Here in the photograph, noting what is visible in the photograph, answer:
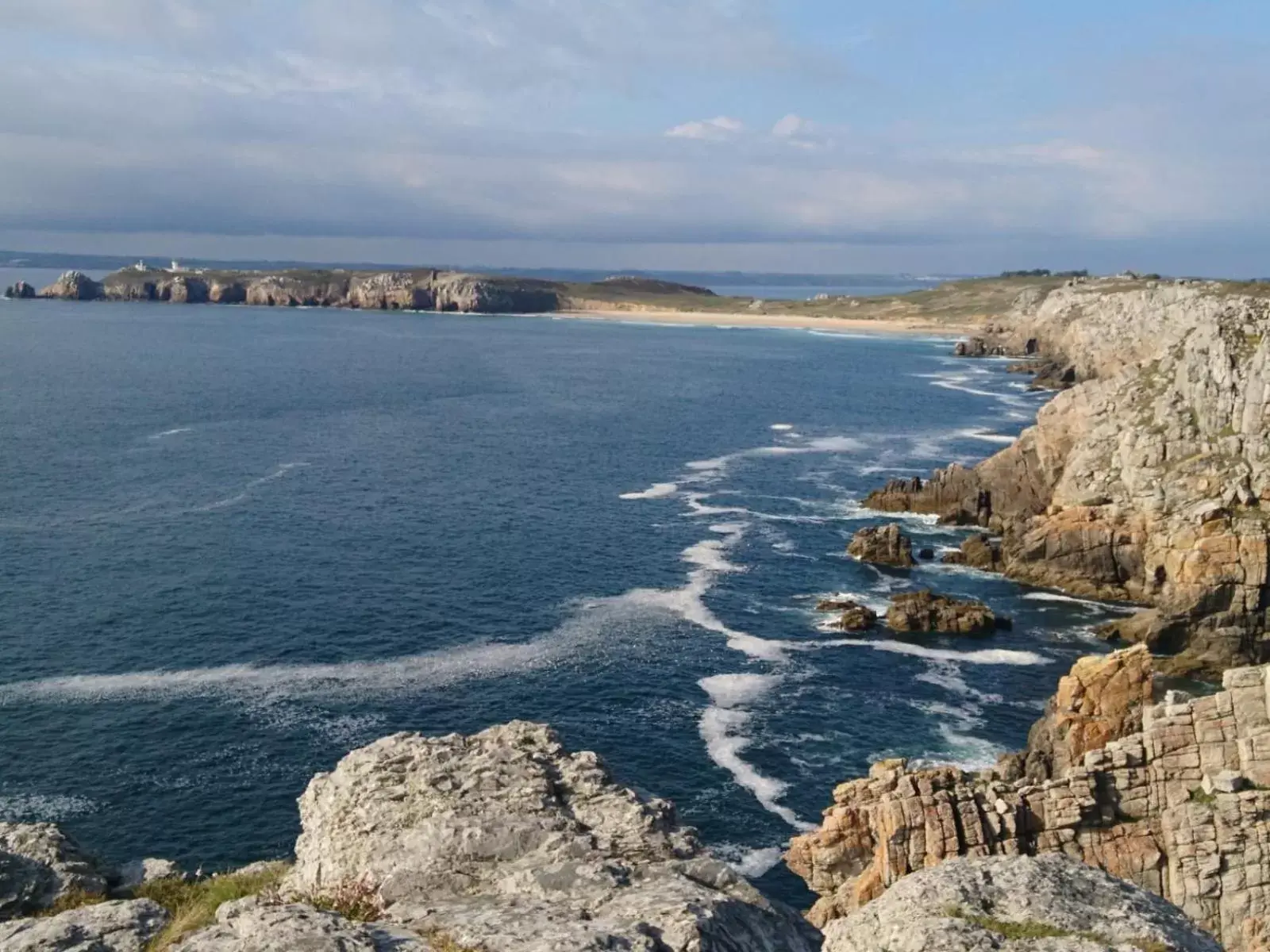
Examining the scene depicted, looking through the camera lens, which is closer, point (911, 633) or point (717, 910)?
point (717, 910)

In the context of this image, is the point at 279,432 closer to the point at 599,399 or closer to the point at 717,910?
the point at 599,399

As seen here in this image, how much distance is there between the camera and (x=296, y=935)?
16.5 meters

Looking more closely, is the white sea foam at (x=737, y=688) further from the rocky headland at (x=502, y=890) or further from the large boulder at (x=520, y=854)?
the rocky headland at (x=502, y=890)

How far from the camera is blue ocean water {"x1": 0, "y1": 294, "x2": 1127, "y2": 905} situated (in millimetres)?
51312

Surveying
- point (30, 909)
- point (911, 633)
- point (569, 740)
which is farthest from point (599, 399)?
point (30, 909)

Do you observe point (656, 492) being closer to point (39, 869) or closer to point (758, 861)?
point (758, 861)

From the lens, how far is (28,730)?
5406 centimetres

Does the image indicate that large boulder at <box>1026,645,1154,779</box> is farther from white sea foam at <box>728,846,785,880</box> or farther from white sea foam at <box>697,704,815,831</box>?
white sea foam at <box>728,846,785,880</box>

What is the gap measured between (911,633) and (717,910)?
5687cm

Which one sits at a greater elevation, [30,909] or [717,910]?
[717,910]

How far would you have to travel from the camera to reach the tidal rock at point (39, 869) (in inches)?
868

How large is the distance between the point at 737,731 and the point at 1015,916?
1513 inches

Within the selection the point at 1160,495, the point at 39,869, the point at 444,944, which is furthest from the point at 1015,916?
the point at 1160,495

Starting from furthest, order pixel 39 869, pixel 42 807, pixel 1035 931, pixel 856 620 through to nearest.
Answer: pixel 856 620 < pixel 42 807 < pixel 39 869 < pixel 1035 931
